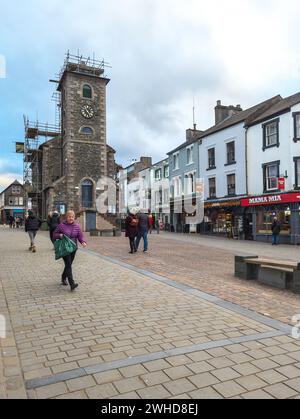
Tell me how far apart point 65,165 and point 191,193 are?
14.7m

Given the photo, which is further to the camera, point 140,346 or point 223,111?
point 223,111

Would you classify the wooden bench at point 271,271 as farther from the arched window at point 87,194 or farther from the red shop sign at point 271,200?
the arched window at point 87,194

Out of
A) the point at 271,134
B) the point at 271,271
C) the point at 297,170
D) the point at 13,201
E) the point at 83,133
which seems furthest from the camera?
the point at 13,201

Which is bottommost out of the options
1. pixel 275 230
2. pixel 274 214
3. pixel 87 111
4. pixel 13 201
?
pixel 275 230

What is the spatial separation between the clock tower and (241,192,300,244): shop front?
1872 cm

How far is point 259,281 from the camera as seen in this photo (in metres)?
7.94

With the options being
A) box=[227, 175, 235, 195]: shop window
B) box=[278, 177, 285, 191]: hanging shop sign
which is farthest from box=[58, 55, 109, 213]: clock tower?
box=[278, 177, 285, 191]: hanging shop sign

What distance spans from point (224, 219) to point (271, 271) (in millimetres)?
21786

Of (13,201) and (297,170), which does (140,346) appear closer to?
(297,170)

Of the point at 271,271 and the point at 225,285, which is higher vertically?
the point at 271,271

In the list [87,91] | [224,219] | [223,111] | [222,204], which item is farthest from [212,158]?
[87,91]

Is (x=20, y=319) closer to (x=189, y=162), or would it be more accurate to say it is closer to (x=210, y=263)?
(x=210, y=263)

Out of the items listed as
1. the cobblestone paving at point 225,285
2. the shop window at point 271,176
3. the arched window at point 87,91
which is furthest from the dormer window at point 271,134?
the arched window at point 87,91

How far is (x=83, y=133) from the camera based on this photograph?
3831 cm
